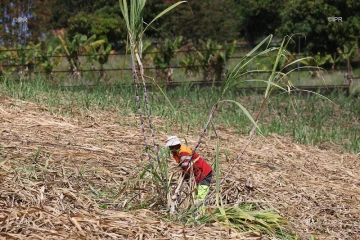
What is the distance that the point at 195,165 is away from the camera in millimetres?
5043

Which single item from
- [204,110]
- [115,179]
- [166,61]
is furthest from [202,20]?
[115,179]

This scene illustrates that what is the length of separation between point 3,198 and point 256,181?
6.75 ft

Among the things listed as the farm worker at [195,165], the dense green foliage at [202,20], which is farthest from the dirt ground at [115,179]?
the dense green foliage at [202,20]

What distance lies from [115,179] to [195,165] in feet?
1.96

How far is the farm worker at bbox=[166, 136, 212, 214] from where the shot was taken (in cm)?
495

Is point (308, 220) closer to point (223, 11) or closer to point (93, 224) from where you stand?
point (93, 224)

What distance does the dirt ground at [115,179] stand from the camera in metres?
4.14

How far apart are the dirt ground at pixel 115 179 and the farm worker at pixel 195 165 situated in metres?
0.22

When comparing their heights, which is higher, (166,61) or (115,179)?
(115,179)

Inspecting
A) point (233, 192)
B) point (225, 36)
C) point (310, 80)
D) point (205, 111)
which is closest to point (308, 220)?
point (233, 192)

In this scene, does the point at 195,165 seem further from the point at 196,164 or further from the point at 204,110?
the point at 204,110

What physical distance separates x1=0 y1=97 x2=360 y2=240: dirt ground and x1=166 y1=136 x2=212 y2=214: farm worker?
8.7 inches

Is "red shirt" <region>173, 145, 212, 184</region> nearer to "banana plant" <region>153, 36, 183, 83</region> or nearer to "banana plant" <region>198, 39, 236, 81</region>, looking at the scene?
"banana plant" <region>153, 36, 183, 83</region>

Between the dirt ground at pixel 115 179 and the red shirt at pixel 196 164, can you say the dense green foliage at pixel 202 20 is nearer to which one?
the dirt ground at pixel 115 179
